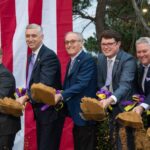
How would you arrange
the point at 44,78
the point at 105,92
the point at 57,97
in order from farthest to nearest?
the point at 44,78
the point at 57,97
the point at 105,92

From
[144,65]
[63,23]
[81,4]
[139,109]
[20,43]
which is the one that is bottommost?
[139,109]

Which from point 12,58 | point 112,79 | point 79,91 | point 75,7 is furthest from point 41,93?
point 75,7

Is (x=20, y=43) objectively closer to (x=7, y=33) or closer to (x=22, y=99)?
(x=7, y=33)

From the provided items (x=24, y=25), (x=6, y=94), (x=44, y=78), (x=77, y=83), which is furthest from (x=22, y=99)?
(x=24, y=25)

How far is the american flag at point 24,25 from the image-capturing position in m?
5.39

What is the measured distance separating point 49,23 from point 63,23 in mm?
166

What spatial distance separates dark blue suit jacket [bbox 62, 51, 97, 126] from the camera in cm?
424

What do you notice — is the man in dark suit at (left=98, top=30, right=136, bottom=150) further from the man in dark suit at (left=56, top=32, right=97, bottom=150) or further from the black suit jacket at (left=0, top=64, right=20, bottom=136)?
the black suit jacket at (left=0, top=64, right=20, bottom=136)

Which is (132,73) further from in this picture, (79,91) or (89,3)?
(89,3)

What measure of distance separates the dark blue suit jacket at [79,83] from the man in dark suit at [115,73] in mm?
91

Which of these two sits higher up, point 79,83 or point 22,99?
point 79,83

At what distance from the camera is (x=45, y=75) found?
429 cm

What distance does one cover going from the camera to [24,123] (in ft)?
17.9

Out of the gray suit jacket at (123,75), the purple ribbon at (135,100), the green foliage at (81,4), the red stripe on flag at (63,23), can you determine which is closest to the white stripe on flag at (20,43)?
the red stripe on flag at (63,23)
